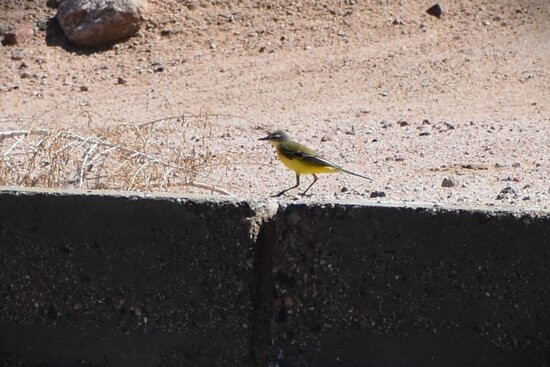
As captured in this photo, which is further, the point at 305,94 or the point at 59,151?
the point at 305,94

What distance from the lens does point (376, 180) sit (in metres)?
8.62

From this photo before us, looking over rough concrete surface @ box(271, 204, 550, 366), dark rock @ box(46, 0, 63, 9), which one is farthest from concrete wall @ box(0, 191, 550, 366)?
dark rock @ box(46, 0, 63, 9)

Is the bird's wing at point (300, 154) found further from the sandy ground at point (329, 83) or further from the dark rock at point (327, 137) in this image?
the dark rock at point (327, 137)

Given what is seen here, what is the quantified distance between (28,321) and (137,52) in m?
9.95

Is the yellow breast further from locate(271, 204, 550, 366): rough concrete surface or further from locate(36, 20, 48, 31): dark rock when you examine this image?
locate(36, 20, 48, 31): dark rock

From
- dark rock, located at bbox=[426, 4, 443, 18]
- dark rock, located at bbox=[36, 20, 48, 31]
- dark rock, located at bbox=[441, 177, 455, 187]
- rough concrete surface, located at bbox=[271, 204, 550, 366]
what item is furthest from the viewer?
dark rock, located at bbox=[36, 20, 48, 31]

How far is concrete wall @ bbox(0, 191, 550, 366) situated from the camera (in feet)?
15.7

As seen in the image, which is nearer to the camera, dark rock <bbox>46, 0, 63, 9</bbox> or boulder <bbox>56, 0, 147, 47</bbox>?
boulder <bbox>56, 0, 147, 47</bbox>

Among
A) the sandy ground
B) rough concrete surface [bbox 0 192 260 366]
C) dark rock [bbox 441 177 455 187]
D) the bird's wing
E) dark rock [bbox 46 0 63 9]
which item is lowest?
dark rock [bbox 46 0 63 9]

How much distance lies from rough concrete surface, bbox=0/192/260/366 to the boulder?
1017cm

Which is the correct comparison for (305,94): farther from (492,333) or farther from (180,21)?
(492,333)

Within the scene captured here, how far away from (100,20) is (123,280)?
1036 centimetres

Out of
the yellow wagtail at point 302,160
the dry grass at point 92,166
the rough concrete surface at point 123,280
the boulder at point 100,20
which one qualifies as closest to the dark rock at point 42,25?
the boulder at point 100,20

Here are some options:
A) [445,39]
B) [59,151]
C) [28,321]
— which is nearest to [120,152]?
[59,151]
